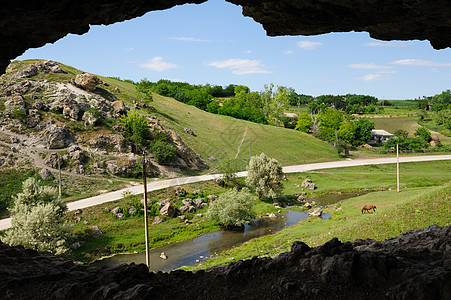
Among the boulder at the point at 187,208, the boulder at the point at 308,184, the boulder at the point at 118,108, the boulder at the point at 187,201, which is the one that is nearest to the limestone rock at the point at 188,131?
the boulder at the point at 118,108

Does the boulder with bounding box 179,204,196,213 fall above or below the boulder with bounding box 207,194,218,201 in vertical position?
below

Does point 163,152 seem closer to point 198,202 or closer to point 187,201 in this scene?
point 187,201

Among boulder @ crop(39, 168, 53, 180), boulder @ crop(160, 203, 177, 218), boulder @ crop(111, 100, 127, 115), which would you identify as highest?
boulder @ crop(111, 100, 127, 115)

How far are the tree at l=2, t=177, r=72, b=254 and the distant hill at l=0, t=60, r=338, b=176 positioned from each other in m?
17.0

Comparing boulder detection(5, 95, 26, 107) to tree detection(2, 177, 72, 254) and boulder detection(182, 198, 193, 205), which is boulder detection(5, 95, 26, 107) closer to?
tree detection(2, 177, 72, 254)

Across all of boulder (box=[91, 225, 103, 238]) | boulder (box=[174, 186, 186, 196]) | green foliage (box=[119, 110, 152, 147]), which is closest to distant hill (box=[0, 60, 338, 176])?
green foliage (box=[119, 110, 152, 147])

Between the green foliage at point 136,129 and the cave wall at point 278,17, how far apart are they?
53588mm

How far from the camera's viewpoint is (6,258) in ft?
36.1

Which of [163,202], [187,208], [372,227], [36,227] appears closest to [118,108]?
[163,202]

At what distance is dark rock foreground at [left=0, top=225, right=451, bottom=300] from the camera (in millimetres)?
7520

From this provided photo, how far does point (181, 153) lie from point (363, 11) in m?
58.0

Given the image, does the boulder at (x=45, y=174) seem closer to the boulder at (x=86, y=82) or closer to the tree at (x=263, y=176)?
the tree at (x=263, y=176)

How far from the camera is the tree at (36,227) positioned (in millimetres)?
28812

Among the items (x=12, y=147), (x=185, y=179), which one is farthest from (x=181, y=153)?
(x=12, y=147)
